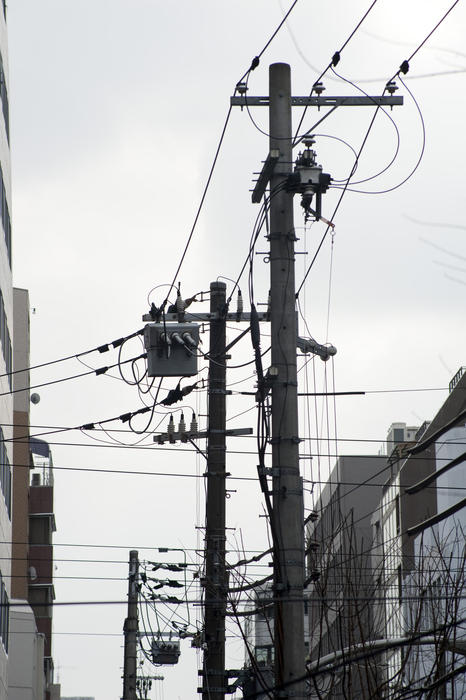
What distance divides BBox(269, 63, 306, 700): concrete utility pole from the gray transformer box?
15.4 feet

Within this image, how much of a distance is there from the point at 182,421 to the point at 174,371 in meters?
4.96

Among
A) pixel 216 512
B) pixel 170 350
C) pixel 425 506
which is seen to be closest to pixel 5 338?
pixel 216 512

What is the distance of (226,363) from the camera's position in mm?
22516

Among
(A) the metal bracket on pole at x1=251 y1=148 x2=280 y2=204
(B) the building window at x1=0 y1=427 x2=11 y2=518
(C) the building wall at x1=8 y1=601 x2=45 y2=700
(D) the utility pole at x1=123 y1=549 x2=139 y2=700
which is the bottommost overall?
(D) the utility pole at x1=123 y1=549 x2=139 y2=700

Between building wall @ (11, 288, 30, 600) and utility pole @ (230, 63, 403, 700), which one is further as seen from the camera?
building wall @ (11, 288, 30, 600)

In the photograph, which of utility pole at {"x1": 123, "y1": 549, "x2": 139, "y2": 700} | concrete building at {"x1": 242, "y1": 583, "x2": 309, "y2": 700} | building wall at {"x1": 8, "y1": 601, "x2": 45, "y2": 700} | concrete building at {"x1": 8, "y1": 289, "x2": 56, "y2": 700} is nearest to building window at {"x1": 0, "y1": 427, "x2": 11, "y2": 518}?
utility pole at {"x1": 123, "y1": 549, "x2": 139, "y2": 700}

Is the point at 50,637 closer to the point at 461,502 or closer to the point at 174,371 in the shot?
the point at 461,502

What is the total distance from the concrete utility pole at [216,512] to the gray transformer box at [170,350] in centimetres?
209

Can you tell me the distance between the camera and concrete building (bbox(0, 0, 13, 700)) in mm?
44688

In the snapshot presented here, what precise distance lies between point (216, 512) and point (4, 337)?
26102 mm

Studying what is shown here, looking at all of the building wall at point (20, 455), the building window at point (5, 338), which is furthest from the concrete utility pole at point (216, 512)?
the building wall at point (20, 455)

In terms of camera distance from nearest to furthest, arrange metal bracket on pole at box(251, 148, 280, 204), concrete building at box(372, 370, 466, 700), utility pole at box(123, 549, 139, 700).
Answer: metal bracket on pole at box(251, 148, 280, 204) → utility pole at box(123, 549, 139, 700) → concrete building at box(372, 370, 466, 700)

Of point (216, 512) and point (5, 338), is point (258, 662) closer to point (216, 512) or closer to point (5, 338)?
point (216, 512)

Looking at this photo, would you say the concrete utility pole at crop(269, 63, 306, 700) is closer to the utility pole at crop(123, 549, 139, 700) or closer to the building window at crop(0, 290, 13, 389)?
the utility pole at crop(123, 549, 139, 700)
